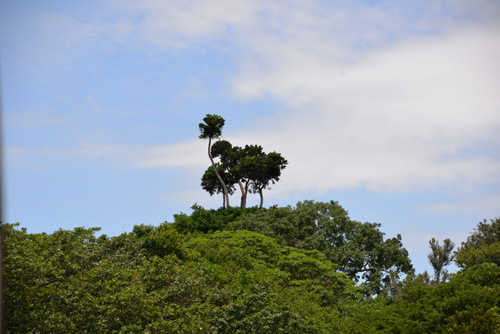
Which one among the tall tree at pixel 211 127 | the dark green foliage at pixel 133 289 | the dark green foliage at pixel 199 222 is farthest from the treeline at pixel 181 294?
the tall tree at pixel 211 127

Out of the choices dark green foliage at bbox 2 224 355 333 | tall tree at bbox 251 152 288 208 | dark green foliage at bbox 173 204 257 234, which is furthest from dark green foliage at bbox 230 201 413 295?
tall tree at bbox 251 152 288 208

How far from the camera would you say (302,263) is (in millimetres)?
25312

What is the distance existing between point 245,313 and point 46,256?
5931mm

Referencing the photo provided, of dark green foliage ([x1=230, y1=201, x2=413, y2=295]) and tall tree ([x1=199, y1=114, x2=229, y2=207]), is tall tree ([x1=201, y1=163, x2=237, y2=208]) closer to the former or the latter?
tall tree ([x1=199, y1=114, x2=229, y2=207])

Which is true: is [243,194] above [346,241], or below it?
above

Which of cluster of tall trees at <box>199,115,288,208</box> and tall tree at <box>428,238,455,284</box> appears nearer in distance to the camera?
tall tree at <box>428,238,455,284</box>

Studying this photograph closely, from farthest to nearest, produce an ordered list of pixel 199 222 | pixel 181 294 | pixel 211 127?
pixel 211 127 → pixel 199 222 → pixel 181 294

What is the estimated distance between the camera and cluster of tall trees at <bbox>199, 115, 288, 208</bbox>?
47.5 meters

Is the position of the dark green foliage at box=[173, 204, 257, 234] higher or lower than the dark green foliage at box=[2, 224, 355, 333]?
higher

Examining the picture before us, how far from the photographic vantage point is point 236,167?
48.8 metres

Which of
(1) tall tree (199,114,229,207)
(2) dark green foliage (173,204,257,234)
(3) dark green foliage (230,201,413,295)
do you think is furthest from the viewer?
(1) tall tree (199,114,229,207)

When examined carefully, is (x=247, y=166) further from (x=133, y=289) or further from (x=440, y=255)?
(x=133, y=289)

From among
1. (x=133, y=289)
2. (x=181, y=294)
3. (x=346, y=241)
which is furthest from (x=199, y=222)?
(x=133, y=289)

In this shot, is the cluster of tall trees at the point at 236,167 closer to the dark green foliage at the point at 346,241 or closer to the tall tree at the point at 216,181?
the tall tree at the point at 216,181
